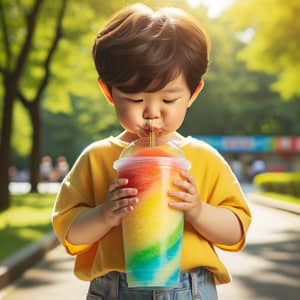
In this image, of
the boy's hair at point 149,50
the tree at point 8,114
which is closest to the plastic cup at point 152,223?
the boy's hair at point 149,50

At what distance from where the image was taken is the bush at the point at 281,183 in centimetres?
2542

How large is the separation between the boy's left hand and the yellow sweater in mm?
204

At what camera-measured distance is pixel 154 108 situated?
243 cm

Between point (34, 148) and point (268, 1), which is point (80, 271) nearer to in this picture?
point (268, 1)

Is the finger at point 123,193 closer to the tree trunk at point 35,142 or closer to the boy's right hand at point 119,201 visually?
the boy's right hand at point 119,201

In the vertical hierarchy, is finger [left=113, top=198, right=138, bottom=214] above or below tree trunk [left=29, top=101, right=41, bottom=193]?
above

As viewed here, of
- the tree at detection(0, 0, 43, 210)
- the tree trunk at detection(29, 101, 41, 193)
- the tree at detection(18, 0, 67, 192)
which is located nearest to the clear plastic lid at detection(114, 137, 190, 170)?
the tree at detection(0, 0, 43, 210)

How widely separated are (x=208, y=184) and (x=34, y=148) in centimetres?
2767

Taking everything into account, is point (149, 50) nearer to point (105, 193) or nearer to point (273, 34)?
point (105, 193)

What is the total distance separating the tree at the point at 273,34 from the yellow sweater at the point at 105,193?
74.1ft

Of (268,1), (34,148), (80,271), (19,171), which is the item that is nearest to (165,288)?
(80,271)

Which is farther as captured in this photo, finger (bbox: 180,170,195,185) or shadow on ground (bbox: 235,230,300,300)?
shadow on ground (bbox: 235,230,300,300)

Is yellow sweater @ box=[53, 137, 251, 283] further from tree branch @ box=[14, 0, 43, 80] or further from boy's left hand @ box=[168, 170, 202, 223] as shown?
tree branch @ box=[14, 0, 43, 80]

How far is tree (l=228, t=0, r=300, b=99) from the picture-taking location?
81.7 feet
